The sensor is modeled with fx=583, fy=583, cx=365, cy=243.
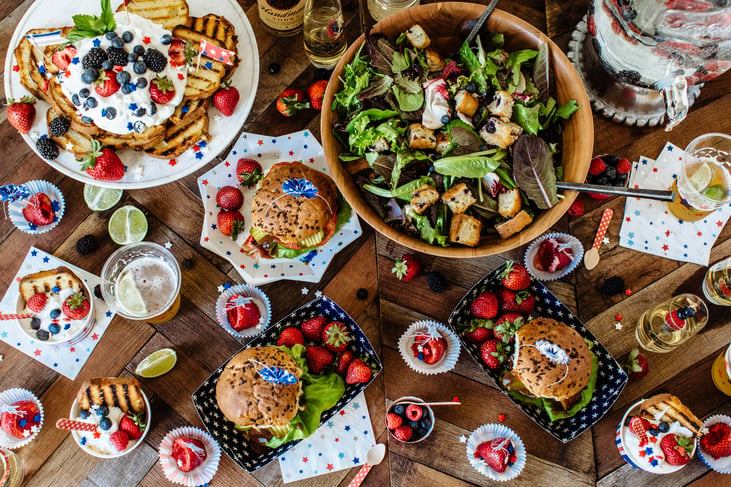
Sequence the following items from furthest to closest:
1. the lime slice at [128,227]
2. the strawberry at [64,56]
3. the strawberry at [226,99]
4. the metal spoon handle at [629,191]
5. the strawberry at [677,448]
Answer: the lime slice at [128,227], the strawberry at [677,448], the strawberry at [226,99], the strawberry at [64,56], the metal spoon handle at [629,191]

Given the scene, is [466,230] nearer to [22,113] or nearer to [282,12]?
[282,12]

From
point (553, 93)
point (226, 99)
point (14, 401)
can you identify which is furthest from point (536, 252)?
point (14, 401)

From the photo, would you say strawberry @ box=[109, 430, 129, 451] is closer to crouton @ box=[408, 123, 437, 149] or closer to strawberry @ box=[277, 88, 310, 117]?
strawberry @ box=[277, 88, 310, 117]

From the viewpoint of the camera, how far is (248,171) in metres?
2.37

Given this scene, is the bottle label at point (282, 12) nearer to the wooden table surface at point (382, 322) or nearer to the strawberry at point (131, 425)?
the wooden table surface at point (382, 322)

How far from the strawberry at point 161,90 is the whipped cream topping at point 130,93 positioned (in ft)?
0.04

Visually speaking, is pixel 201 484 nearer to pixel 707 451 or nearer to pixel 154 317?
pixel 154 317

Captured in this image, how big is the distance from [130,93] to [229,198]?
1.85 feet

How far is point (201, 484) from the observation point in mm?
2309

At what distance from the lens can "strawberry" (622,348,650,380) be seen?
2.28m

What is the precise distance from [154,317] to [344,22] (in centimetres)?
146

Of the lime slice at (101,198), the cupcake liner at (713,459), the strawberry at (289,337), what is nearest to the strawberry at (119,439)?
the strawberry at (289,337)

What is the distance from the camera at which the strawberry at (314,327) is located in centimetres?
231

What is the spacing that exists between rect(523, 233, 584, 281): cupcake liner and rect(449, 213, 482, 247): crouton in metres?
0.45
